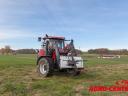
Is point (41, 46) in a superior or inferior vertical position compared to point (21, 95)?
superior

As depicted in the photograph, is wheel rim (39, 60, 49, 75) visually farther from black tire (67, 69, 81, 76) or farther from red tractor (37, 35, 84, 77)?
black tire (67, 69, 81, 76)

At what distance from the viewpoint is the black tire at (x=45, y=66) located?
A: 13.7m

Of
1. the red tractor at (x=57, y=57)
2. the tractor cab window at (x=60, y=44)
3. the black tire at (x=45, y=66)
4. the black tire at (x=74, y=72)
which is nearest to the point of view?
the red tractor at (x=57, y=57)

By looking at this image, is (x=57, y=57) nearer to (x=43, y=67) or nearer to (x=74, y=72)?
(x=43, y=67)

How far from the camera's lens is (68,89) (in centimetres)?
1002

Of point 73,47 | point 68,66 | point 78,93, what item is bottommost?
point 78,93

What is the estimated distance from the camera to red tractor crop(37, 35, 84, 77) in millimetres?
13422

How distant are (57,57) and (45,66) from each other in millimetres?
1240

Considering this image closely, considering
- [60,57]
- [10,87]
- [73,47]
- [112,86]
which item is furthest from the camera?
[73,47]

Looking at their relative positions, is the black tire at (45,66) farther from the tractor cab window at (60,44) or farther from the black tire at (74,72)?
the black tire at (74,72)

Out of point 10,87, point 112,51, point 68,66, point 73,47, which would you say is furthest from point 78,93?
point 112,51

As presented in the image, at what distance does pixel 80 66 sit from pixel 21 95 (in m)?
5.49

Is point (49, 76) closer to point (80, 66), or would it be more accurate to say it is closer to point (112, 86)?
point (80, 66)

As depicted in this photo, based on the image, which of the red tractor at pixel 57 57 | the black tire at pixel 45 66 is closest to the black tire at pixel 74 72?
the red tractor at pixel 57 57
